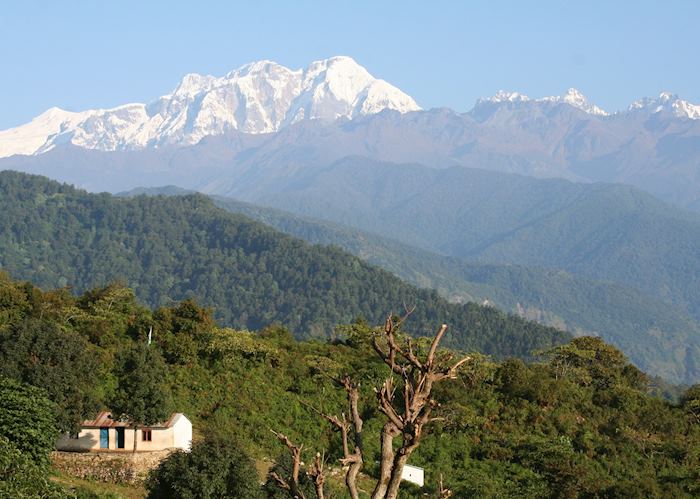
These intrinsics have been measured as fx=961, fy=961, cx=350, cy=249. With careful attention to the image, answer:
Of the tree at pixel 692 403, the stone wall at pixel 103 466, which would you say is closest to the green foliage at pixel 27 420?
the stone wall at pixel 103 466

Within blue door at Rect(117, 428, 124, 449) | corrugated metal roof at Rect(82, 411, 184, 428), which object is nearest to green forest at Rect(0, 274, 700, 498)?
corrugated metal roof at Rect(82, 411, 184, 428)

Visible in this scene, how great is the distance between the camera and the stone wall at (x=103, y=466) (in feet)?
116

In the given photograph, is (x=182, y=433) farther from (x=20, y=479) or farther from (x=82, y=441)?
(x=20, y=479)

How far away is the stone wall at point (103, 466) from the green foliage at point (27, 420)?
10.9 feet

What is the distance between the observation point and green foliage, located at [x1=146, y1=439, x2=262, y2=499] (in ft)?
95.7

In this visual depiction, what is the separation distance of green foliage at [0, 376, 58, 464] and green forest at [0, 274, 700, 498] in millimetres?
50

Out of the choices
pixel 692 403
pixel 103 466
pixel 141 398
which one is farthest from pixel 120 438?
pixel 692 403

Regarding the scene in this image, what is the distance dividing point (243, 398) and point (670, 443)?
20576 mm

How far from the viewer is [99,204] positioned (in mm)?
199625

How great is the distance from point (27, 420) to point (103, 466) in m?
5.84

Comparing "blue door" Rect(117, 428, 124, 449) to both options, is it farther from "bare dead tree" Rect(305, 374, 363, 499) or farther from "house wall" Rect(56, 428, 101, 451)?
"bare dead tree" Rect(305, 374, 363, 499)

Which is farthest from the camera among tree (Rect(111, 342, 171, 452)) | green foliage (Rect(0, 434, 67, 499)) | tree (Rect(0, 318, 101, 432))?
tree (Rect(111, 342, 171, 452))

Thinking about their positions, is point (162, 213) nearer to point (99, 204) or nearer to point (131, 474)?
point (99, 204)

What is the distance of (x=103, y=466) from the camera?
35562 mm
